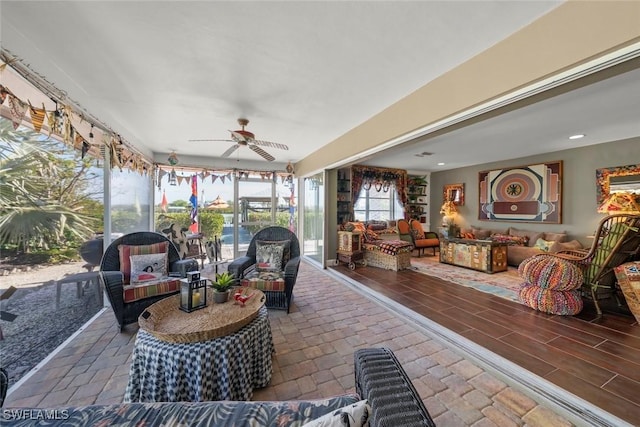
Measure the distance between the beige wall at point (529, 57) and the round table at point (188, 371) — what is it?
2.63 metres

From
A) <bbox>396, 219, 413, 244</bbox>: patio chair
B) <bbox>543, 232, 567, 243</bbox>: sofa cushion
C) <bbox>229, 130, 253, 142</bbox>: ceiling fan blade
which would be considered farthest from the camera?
<bbox>396, 219, 413, 244</bbox>: patio chair

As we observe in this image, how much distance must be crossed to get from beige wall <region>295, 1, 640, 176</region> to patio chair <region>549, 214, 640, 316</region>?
219 cm

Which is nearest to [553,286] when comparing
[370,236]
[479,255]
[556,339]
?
[556,339]

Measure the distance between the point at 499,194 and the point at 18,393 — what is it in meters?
8.10

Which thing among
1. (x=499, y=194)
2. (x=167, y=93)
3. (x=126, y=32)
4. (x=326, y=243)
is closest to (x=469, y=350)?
(x=326, y=243)

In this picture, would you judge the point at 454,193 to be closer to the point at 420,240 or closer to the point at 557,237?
the point at 420,240

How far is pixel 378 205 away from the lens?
714cm

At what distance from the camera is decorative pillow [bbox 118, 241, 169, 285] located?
2.79 meters

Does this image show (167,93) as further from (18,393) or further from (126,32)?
(18,393)

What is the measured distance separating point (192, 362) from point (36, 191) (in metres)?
2.00

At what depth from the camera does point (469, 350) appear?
223 centimetres

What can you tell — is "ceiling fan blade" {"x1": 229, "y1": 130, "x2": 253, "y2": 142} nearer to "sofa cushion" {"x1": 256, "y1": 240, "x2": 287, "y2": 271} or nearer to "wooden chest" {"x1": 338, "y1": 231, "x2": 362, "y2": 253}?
"sofa cushion" {"x1": 256, "y1": 240, "x2": 287, "y2": 271}

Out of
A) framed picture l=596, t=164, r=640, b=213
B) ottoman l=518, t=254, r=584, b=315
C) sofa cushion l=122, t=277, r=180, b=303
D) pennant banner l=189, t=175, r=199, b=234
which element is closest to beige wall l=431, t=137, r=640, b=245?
framed picture l=596, t=164, r=640, b=213

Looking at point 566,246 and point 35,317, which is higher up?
point 566,246
